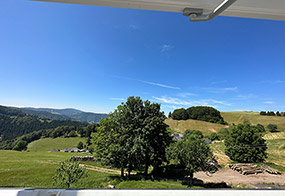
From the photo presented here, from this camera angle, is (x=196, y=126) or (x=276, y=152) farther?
(x=196, y=126)

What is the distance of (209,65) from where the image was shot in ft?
14.9

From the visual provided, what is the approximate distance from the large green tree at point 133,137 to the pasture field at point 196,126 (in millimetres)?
2853

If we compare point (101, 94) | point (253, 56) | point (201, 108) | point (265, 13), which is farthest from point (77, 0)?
point (201, 108)

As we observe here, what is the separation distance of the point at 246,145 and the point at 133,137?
Result: 4.01 metres

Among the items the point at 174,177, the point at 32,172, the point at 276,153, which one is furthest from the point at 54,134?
the point at 276,153

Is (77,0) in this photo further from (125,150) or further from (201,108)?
(201,108)

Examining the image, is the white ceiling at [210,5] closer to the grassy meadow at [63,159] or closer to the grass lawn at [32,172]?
the grassy meadow at [63,159]

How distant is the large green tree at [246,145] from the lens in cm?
381

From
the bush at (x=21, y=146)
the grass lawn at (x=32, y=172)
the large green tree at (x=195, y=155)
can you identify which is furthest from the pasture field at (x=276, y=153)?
the bush at (x=21, y=146)

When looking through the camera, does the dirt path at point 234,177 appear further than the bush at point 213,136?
No

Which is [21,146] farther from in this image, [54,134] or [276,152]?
[276,152]

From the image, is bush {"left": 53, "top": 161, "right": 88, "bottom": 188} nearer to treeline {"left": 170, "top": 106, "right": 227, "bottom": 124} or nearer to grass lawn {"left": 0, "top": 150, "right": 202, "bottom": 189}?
grass lawn {"left": 0, "top": 150, "right": 202, "bottom": 189}

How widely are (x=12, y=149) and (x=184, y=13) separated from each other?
4811 millimetres

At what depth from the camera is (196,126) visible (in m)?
7.01
